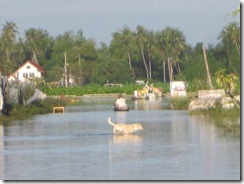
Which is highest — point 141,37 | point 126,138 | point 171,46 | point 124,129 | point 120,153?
point 141,37

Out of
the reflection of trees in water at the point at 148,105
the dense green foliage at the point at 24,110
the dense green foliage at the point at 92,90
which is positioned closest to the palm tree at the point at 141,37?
the dense green foliage at the point at 92,90

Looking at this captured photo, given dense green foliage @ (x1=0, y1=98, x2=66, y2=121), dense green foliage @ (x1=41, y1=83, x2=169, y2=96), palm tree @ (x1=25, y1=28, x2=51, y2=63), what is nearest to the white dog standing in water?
dense green foliage @ (x1=0, y1=98, x2=66, y2=121)

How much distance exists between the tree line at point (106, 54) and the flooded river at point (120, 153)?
78.1 meters

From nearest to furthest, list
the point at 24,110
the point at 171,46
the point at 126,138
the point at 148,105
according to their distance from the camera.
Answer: the point at 126,138, the point at 24,110, the point at 148,105, the point at 171,46

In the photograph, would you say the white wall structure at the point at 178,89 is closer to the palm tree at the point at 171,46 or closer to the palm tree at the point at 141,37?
the palm tree at the point at 171,46

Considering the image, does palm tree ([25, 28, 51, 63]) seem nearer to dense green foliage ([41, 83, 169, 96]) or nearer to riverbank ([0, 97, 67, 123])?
dense green foliage ([41, 83, 169, 96])

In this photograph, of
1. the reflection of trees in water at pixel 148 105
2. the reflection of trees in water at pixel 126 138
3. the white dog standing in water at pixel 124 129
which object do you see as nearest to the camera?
the reflection of trees in water at pixel 126 138

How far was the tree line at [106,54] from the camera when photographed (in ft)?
363

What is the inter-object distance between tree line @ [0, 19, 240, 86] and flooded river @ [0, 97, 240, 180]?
256 ft

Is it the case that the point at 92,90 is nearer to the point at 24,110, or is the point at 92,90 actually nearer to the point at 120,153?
the point at 24,110

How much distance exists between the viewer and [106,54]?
118750 mm

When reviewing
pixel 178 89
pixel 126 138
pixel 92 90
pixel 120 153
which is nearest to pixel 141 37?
pixel 92 90

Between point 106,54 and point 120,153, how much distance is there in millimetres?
98956

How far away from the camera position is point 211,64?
72562 millimetres
